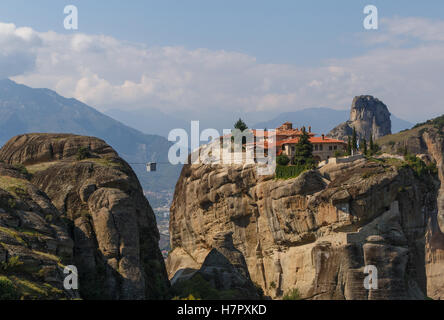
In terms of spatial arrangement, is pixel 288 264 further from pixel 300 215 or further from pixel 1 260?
pixel 1 260

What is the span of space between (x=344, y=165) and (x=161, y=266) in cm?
3655

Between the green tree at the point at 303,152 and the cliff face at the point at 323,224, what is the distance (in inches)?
189

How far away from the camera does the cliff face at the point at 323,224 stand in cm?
7831

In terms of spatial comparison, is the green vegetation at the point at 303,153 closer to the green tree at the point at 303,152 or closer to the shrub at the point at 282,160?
the green tree at the point at 303,152

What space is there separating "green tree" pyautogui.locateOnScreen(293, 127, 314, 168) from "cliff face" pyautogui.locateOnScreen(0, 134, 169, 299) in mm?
35913

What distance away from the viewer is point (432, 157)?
172250 mm

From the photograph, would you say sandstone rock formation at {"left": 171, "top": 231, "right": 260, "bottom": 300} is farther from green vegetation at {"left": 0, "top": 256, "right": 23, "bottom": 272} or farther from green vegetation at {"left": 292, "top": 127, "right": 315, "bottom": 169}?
green vegetation at {"left": 292, "top": 127, "right": 315, "bottom": 169}

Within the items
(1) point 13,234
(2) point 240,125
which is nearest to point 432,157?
(2) point 240,125

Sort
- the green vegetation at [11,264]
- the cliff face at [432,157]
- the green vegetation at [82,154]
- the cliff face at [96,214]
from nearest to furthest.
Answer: the green vegetation at [11,264] < the cliff face at [96,214] < the green vegetation at [82,154] < the cliff face at [432,157]

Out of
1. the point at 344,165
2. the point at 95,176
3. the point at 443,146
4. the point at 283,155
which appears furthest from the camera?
the point at 443,146

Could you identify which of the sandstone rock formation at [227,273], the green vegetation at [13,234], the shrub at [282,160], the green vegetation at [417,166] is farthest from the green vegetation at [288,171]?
the green vegetation at [13,234]

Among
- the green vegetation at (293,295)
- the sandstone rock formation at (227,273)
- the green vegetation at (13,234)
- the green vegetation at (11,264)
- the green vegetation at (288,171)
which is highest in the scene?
the green vegetation at (288,171)
